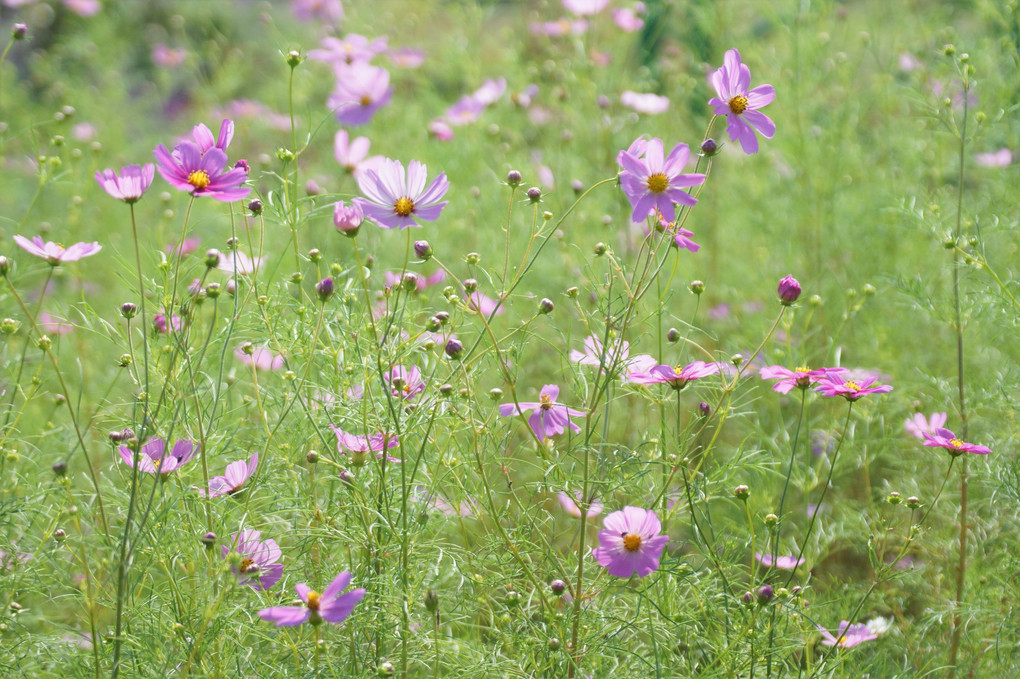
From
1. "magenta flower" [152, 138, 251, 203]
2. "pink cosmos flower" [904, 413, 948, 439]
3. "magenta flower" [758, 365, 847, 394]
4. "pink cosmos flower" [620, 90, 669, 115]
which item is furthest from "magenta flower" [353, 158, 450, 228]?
"pink cosmos flower" [620, 90, 669, 115]

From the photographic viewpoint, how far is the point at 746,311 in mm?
2215

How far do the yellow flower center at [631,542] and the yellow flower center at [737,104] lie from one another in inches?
21.0

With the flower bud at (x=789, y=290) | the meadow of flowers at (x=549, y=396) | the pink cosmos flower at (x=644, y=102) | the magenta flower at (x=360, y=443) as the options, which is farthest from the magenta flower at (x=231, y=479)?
the pink cosmos flower at (x=644, y=102)

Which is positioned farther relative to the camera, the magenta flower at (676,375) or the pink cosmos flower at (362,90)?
the pink cosmos flower at (362,90)

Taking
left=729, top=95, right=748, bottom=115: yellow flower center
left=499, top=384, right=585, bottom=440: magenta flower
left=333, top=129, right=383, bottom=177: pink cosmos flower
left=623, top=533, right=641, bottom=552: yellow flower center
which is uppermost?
left=729, top=95, right=748, bottom=115: yellow flower center

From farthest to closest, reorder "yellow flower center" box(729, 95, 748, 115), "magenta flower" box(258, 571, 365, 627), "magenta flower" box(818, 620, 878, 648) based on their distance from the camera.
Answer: "magenta flower" box(818, 620, 878, 648)
"yellow flower center" box(729, 95, 748, 115)
"magenta flower" box(258, 571, 365, 627)

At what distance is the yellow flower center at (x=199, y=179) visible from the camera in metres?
1.01

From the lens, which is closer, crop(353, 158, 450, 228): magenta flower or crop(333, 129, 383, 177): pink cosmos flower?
crop(353, 158, 450, 228): magenta flower

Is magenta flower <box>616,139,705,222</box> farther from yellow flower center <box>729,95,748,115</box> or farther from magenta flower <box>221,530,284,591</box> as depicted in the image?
magenta flower <box>221,530,284,591</box>

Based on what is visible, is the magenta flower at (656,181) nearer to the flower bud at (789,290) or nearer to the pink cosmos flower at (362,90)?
the flower bud at (789,290)

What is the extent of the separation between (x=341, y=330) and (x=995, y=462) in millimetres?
1043

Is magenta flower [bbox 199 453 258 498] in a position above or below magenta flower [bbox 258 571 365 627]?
below

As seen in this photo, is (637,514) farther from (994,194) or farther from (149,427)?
(994,194)

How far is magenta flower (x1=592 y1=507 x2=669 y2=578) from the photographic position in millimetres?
954
